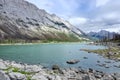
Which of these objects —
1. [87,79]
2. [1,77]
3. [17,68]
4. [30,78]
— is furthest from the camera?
[87,79]

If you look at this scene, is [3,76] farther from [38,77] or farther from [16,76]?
[38,77]

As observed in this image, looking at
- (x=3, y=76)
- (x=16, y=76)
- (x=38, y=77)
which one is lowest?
(x=38, y=77)

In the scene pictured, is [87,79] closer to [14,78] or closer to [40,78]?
[40,78]

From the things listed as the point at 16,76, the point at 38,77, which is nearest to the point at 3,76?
the point at 16,76

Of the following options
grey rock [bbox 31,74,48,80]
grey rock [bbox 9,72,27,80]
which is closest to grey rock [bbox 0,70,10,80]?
grey rock [bbox 9,72,27,80]

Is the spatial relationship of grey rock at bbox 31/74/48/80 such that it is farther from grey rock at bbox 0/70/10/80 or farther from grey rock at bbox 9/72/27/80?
grey rock at bbox 0/70/10/80

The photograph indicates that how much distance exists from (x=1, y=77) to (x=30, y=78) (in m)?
4.29

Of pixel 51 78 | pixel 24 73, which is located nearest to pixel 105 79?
pixel 51 78

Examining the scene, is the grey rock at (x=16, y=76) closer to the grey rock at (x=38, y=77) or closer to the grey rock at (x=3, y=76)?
the grey rock at (x=3, y=76)

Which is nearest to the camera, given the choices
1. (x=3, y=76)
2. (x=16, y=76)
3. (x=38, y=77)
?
(x=3, y=76)

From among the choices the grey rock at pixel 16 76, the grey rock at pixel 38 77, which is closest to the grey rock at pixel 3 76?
the grey rock at pixel 16 76

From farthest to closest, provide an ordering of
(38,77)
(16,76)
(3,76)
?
(38,77) < (16,76) < (3,76)

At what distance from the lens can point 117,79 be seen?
4916 centimetres

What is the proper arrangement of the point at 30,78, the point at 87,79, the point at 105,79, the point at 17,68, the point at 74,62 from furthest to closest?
the point at 74,62 < the point at 105,79 < the point at 87,79 < the point at 17,68 < the point at 30,78
